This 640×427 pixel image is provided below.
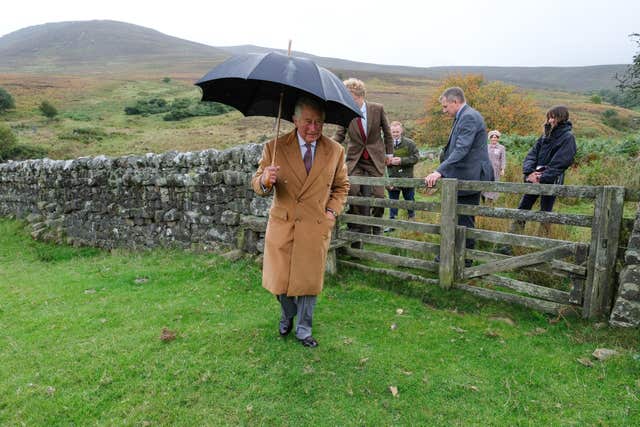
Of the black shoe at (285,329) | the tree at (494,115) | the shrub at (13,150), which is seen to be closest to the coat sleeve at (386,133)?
the black shoe at (285,329)

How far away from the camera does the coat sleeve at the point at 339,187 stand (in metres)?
3.93

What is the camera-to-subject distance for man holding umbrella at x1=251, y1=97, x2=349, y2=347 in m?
3.74

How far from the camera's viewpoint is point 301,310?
13.4 feet

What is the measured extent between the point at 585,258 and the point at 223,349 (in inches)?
153

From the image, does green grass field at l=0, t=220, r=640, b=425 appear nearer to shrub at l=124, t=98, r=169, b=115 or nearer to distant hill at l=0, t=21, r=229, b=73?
shrub at l=124, t=98, r=169, b=115

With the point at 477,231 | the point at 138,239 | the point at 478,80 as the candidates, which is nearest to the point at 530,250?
the point at 477,231

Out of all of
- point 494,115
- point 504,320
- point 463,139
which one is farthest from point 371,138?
point 494,115

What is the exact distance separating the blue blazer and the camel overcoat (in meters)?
2.15

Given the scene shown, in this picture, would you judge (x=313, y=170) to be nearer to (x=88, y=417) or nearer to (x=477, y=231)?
(x=477, y=231)

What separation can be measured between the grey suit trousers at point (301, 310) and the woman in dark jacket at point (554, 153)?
3873 mm

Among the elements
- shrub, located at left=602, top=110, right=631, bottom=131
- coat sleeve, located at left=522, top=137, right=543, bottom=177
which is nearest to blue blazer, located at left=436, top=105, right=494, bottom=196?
coat sleeve, located at left=522, top=137, right=543, bottom=177

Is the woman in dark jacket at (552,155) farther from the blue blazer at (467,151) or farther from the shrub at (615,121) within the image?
the shrub at (615,121)

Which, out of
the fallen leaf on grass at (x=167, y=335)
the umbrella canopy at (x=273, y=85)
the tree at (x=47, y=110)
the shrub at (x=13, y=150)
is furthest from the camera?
the tree at (x=47, y=110)

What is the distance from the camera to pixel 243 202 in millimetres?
7273
